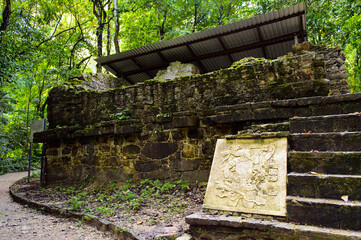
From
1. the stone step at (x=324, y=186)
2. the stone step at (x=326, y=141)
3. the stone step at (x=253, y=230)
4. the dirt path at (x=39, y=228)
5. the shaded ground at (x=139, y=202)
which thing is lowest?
the dirt path at (x=39, y=228)

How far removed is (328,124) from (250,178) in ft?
3.91

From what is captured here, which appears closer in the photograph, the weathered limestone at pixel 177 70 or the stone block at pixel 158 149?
the stone block at pixel 158 149

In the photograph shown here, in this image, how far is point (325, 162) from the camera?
245 cm

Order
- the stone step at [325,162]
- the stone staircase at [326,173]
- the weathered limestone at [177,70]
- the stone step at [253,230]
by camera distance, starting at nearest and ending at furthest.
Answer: the stone step at [253,230], the stone staircase at [326,173], the stone step at [325,162], the weathered limestone at [177,70]

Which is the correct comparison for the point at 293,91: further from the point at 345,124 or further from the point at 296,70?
the point at 345,124

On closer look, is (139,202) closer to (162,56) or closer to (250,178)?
(250,178)

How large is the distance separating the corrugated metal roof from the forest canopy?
2.05 m

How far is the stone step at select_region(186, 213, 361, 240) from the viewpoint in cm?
195

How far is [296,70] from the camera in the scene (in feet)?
12.6

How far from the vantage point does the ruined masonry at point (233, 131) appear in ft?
7.23

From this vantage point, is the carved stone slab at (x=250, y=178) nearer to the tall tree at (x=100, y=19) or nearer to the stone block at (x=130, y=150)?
the stone block at (x=130, y=150)

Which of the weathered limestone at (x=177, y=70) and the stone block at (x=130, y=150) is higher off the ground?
the weathered limestone at (x=177, y=70)

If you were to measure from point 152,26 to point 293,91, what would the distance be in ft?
40.2

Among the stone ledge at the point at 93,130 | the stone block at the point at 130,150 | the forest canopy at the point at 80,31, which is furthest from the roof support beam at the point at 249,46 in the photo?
the stone block at the point at 130,150
